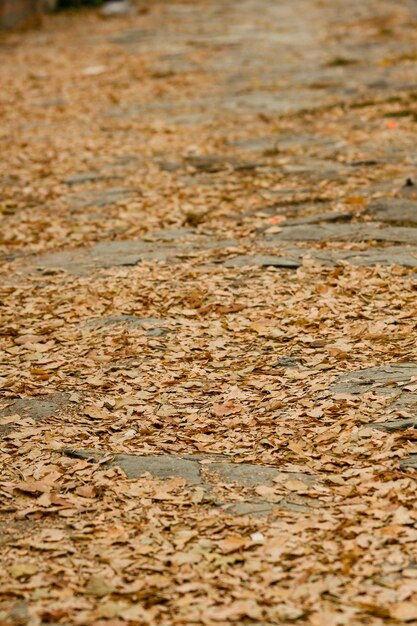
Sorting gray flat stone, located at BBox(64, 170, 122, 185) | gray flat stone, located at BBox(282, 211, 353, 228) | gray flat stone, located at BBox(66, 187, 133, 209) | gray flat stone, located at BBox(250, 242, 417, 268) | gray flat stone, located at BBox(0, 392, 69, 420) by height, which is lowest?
gray flat stone, located at BBox(0, 392, 69, 420)

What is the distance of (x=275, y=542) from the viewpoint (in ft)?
11.2

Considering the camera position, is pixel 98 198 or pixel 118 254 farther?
pixel 98 198

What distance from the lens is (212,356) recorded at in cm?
484

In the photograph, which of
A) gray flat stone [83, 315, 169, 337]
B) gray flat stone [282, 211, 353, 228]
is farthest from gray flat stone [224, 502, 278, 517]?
gray flat stone [282, 211, 353, 228]

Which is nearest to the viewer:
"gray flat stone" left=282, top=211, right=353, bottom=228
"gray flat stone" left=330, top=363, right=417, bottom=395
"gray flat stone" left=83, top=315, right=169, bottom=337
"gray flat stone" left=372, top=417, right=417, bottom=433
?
"gray flat stone" left=372, top=417, right=417, bottom=433

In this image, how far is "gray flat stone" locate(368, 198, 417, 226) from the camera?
631 centimetres

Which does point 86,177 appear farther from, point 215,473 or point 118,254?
point 215,473

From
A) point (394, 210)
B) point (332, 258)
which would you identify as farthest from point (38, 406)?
point (394, 210)

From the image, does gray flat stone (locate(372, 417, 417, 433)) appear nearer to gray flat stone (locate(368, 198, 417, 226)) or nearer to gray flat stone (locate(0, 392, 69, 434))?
gray flat stone (locate(0, 392, 69, 434))

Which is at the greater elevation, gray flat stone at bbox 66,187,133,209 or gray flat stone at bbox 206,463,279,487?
gray flat stone at bbox 66,187,133,209

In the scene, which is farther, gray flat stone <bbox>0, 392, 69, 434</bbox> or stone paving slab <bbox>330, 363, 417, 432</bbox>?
gray flat stone <bbox>0, 392, 69, 434</bbox>

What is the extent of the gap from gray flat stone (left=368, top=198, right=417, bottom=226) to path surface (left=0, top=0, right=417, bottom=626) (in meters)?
0.03

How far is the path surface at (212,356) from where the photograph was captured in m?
3.30

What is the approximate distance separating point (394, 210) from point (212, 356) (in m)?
2.16
